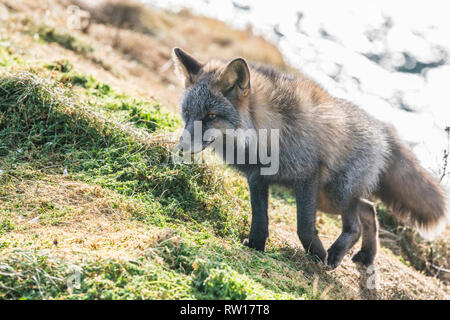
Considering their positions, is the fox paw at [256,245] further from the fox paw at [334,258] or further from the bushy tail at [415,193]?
the bushy tail at [415,193]

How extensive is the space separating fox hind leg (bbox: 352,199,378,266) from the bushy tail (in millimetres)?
420

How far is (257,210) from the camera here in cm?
478

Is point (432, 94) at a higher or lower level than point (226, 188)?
higher

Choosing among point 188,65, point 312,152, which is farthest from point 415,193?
point 188,65

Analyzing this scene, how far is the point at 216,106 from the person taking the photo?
436cm

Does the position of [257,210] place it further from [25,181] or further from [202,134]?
[25,181]

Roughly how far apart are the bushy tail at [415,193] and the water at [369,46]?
7635 millimetres

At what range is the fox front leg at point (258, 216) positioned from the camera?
4719mm

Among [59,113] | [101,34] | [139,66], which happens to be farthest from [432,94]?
[59,113]

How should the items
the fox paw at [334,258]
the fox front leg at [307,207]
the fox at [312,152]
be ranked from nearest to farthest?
the fox at [312,152] → the fox front leg at [307,207] → the fox paw at [334,258]

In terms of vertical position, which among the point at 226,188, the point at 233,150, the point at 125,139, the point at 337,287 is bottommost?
the point at 337,287

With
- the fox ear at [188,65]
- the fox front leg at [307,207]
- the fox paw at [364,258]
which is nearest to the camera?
the fox front leg at [307,207]

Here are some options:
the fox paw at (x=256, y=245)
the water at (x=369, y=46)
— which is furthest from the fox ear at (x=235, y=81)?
the water at (x=369, y=46)
